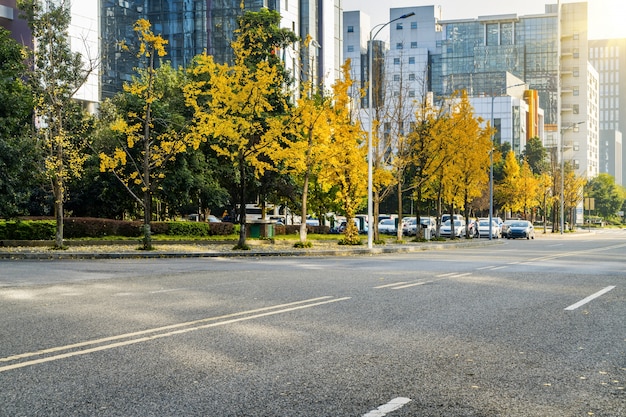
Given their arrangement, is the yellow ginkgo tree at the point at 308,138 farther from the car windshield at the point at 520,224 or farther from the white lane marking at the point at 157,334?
the car windshield at the point at 520,224

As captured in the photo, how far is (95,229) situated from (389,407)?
27.3m

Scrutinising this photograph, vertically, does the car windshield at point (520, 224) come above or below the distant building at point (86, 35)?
below

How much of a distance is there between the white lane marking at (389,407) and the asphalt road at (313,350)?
2 centimetres

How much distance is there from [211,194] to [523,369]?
32.5m

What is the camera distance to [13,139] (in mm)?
25156

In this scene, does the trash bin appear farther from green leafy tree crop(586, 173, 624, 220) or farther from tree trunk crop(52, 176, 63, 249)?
green leafy tree crop(586, 173, 624, 220)

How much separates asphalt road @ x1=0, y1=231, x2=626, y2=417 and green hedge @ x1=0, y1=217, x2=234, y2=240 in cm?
1498

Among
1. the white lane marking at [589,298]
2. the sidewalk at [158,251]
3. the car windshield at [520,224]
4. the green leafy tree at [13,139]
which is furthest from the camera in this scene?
the car windshield at [520,224]

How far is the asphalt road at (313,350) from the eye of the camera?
17.1 feet

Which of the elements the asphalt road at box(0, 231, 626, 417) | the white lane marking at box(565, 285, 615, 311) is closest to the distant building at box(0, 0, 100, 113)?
the asphalt road at box(0, 231, 626, 417)

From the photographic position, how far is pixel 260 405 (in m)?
5.09

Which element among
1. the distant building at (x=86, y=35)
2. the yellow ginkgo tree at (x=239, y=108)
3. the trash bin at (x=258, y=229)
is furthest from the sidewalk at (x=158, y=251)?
the distant building at (x=86, y=35)

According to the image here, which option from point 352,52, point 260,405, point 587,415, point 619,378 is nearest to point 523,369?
point 619,378

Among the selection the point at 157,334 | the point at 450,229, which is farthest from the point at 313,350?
the point at 450,229
